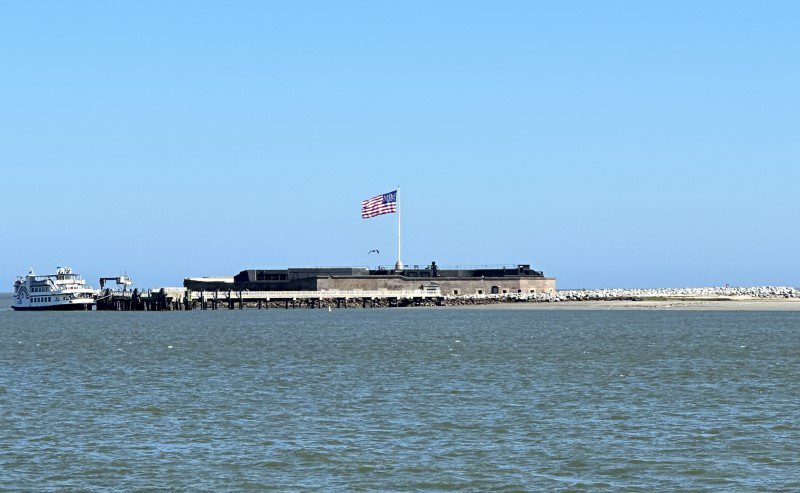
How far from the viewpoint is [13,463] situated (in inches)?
899

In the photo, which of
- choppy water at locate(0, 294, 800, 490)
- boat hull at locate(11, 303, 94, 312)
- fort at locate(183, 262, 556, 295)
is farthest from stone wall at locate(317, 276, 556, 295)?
choppy water at locate(0, 294, 800, 490)

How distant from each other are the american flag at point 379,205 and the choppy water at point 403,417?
5746 cm

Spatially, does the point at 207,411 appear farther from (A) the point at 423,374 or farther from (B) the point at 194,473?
(A) the point at 423,374

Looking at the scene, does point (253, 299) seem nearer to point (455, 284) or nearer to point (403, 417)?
point (455, 284)

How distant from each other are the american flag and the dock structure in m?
17.2

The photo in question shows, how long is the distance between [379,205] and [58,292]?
3876cm

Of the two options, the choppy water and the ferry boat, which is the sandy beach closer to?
the ferry boat

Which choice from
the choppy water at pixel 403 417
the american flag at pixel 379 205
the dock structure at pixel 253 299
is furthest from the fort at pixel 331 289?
the choppy water at pixel 403 417

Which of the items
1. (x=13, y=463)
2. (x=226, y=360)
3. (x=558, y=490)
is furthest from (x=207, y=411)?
(x=226, y=360)

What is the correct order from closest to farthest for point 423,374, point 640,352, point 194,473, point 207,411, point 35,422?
point 194,473 < point 35,422 < point 207,411 < point 423,374 < point 640,352

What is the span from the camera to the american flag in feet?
379

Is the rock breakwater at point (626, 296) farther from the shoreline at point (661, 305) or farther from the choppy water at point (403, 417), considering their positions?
the choppy water at point (403, 417)

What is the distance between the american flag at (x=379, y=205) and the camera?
4545 inches

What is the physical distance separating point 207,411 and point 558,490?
1297cm
